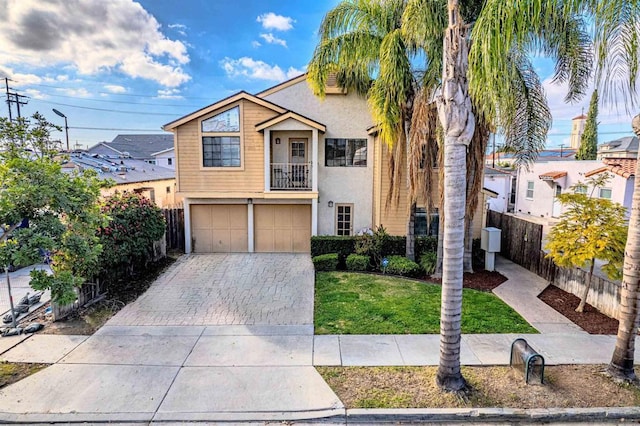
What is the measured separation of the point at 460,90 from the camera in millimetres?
5219

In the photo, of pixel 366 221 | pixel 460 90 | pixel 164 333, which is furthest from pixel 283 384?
pixel 366 221

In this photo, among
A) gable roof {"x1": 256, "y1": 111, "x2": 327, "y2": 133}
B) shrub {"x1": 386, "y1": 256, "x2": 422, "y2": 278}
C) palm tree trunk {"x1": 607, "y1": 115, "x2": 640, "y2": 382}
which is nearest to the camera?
palm tree trunk {"x1": 607, "y1": 115, "x2": 640, "y2": 382}

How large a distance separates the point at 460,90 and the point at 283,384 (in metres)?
5.30

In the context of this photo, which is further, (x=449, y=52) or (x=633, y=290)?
(x=633, y=290)

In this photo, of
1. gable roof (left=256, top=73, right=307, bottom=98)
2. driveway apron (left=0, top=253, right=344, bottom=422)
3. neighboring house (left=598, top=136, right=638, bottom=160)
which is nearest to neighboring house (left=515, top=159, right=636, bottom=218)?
neighboring house (left=598, top=136, right=638, bottom=160)

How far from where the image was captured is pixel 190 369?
6.21 metres

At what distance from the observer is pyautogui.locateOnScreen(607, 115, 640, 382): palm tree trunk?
5590 millimetres

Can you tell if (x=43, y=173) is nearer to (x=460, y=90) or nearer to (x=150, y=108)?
(x=460, y=90)

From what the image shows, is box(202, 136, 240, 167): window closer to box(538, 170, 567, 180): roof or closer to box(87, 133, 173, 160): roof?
box(538, 170, 567, 180): roof

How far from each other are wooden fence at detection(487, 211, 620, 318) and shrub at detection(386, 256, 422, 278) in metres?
3.80

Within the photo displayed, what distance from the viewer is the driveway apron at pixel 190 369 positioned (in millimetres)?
5148

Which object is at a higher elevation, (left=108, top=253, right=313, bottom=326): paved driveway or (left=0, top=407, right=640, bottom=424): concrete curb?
(left=108, top=253, right=313, bottom=326): paved driveway

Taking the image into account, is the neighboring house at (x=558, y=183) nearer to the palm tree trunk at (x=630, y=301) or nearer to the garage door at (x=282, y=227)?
the garage door at (x=282, y=227)

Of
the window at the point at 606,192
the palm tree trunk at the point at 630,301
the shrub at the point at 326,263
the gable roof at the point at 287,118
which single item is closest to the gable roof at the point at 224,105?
the gable roof at the point at 287,118
